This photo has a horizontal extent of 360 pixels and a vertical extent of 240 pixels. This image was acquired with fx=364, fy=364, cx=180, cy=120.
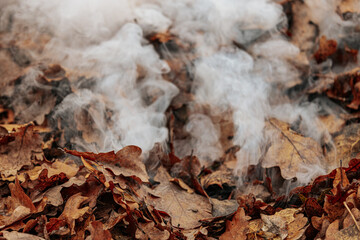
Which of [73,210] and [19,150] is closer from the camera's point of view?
[73,210]

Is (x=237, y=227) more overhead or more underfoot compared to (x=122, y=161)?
more underfoot

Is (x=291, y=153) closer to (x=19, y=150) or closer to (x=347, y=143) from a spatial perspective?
(x=347, y=143)

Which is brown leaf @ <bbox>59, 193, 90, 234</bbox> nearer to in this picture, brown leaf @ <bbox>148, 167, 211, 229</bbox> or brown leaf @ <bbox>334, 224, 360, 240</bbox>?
brown leaf @ <bbox>148, 167, 211, 229</bbox>

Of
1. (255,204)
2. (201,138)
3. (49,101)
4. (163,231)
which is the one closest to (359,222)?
(255,204)

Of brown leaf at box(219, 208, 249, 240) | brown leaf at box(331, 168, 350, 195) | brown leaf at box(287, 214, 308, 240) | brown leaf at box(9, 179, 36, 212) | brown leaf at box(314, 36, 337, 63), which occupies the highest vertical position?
brown leaf at box(314, 36, 337, 63)

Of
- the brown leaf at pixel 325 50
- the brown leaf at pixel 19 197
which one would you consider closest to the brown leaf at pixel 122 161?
the brown leaf at pixel 19 197

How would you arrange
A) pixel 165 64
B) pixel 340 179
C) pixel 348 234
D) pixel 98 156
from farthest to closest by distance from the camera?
pixel 165 64
pixel 98 156
pixel 340 179
pixel 348 234

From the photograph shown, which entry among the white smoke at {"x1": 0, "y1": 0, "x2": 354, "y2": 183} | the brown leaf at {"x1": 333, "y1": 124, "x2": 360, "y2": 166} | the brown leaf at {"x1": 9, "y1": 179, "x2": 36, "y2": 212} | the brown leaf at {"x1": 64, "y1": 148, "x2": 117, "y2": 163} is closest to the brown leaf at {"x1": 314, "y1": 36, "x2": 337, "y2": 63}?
the white smoke at {"x1": 0, "y1": 0, "x2": 354, "y2": 183}

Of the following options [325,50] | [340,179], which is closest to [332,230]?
[340,179]
